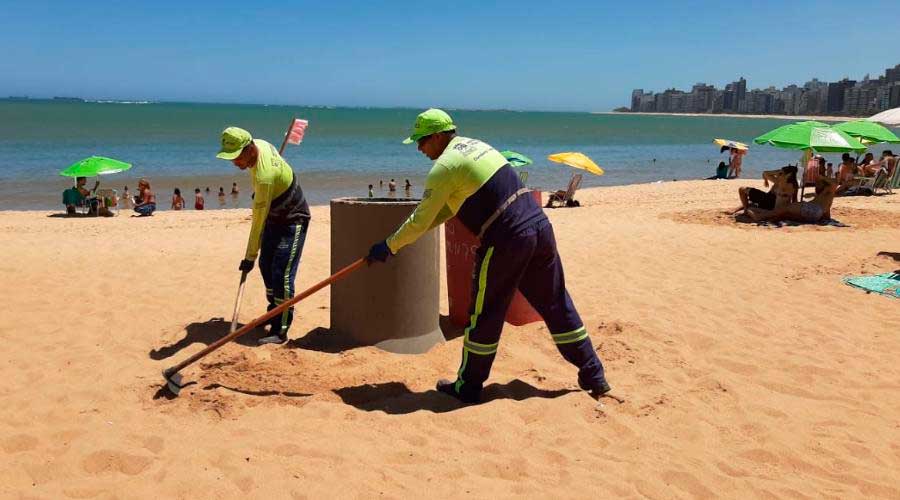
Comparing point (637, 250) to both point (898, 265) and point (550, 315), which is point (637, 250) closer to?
point (898, 265)

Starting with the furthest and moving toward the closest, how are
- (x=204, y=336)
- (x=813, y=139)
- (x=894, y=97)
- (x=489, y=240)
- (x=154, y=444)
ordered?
1. (x=894, y=97)
2. (x=813, y=139)
3. (x=204, y=336)
4. (x=489, y=240)
5. (x=154, y=444)

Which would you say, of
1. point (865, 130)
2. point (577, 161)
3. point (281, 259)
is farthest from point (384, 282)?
point (865, 130)

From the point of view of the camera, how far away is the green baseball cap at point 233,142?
4312mm

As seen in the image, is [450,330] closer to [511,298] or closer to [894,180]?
[511,298]

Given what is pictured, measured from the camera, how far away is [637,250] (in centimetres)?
816

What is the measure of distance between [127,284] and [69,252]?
6.16 feet

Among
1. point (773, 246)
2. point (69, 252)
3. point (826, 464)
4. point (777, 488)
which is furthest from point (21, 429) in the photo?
point (773, 246)

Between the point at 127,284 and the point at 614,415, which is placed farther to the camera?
the point at 127,284

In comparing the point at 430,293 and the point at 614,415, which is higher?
the point at 430,293

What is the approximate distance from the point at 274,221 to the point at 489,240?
1.76 meters

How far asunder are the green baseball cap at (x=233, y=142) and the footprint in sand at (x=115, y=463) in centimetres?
187

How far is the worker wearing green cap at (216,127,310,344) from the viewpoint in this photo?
4477mm

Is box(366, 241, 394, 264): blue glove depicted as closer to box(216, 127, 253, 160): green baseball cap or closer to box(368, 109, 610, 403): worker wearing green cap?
box(368, 109, 610, 403): worker wearing green cap

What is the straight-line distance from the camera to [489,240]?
11.7 feet
